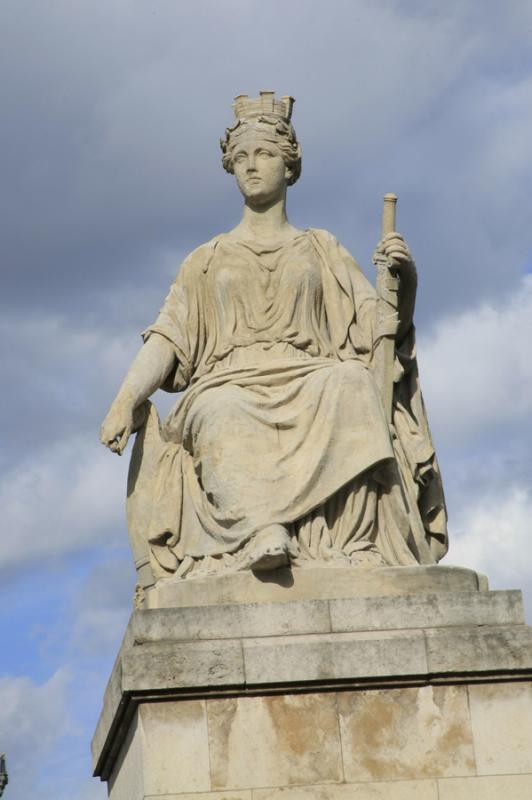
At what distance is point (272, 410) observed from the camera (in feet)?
42.1

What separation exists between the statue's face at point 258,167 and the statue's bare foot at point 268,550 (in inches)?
112

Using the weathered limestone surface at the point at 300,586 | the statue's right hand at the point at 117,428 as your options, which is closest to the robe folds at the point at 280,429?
the weathered limestone surface at the point at 300,586

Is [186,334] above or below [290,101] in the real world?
below

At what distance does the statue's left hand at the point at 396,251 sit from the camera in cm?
1321

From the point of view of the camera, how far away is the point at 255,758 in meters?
11.5

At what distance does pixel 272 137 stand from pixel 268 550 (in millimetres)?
3394

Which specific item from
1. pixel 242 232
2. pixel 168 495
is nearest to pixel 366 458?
pixel 168 495

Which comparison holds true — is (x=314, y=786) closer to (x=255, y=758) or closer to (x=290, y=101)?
(x=255, y=758)

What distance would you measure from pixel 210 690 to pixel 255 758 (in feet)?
1.52

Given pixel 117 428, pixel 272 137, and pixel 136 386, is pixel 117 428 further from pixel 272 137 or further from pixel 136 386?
pixel 272 137

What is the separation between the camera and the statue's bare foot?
39.3ft

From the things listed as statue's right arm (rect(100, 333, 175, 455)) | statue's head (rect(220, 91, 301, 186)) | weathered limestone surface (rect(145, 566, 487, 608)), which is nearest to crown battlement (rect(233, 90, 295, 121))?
statue's head (rect(220, 91, 301, 186))

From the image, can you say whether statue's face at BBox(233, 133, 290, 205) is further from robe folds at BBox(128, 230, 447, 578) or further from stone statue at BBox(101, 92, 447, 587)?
robe folds at BBox(128, 230, 447, 578)

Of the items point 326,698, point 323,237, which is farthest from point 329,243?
point 326,698
